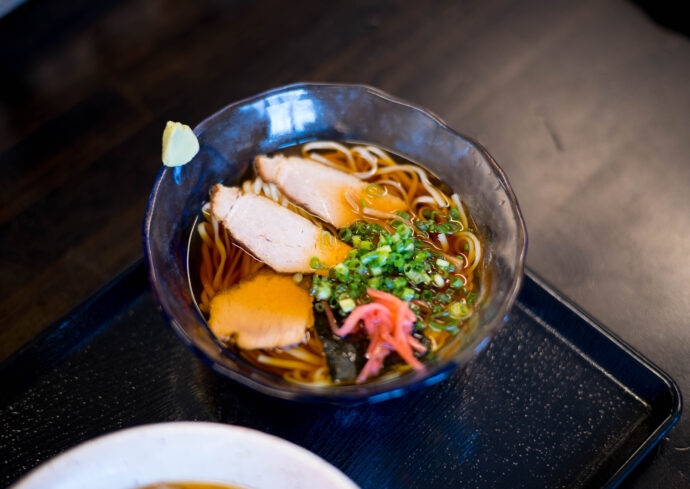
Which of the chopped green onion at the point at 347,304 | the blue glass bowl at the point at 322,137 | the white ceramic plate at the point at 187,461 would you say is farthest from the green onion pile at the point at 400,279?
the white ceramic plate at the point at 187,461

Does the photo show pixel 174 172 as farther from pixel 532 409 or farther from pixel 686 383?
pixel 686 383

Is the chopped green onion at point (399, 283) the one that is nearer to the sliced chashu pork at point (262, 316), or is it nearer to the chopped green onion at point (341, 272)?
the chopped green onion at point (341, 272)

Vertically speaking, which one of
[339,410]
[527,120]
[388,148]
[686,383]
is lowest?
[686,383]

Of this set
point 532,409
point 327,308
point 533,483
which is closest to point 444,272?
point 327,308

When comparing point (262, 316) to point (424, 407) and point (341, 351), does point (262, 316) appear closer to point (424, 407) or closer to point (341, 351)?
point (341, 351)

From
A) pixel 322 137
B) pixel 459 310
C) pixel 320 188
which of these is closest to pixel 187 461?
pixel 459 310

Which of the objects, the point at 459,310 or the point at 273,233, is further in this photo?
the point at 273,233

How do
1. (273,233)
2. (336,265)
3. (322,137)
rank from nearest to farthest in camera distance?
(336,265)
(273,233)
(322,137)
